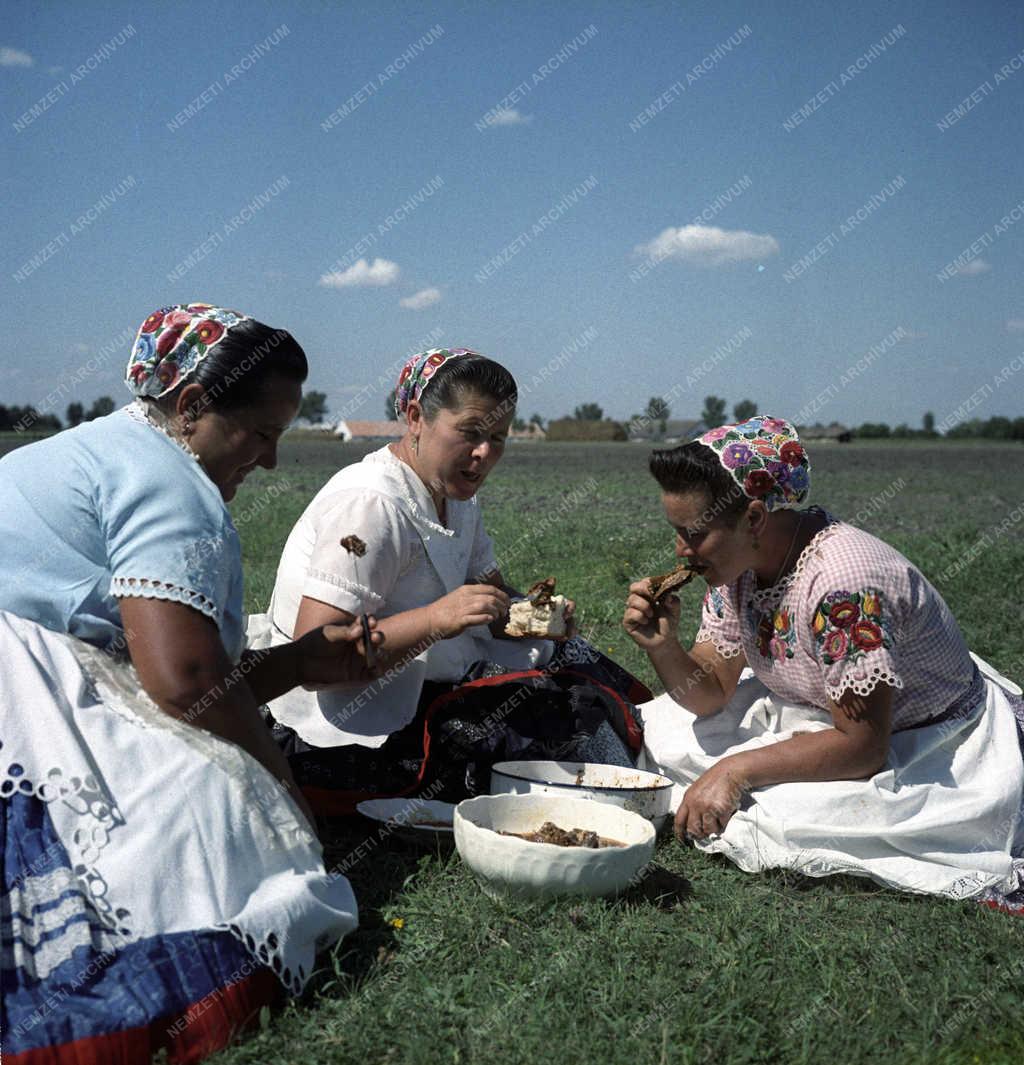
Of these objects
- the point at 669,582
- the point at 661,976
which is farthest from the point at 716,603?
the point at 661,976

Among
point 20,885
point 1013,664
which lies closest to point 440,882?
point 20,885

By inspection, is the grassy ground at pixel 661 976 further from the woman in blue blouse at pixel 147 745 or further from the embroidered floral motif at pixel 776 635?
the embroidered floral motif at pixel 776 635

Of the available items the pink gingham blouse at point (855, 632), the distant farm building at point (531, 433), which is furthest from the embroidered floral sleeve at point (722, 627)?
the distant farm building at point (531, 433)

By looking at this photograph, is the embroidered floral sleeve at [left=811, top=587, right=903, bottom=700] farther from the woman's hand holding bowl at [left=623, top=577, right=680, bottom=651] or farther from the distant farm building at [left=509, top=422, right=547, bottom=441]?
the distant farm building at [left=509, top=422, right=547, bottom=441]

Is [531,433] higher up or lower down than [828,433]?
higher up

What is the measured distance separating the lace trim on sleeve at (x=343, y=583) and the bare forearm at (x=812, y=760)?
141cm

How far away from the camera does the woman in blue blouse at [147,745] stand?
7.89 feet

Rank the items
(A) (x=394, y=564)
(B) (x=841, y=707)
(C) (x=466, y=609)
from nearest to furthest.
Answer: (B) (x=841, y=707) → (C) (x=466, y=609) → (A) (x=394, y=564)

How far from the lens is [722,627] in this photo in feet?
13.7

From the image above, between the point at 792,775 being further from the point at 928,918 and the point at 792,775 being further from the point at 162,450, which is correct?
the point at 162,450

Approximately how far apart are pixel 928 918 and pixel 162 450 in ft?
8.90

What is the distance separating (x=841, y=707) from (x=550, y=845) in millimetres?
1112

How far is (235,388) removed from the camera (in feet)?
9.59

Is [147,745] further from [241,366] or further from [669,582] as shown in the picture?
[669,582]
